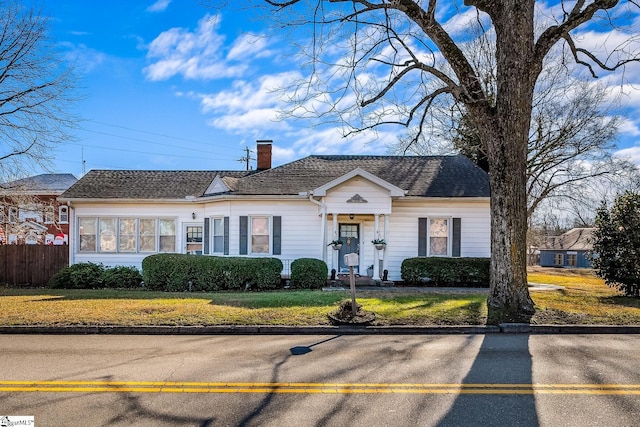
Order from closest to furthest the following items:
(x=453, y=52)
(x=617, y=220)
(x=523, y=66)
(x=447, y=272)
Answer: (x=523, y=66) < (x=453, y=52) < (x=617, y=220) < (x=447, y=272)

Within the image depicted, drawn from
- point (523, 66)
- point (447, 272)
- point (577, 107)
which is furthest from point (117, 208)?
point (577, 107)

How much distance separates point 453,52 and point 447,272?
29.1 ft

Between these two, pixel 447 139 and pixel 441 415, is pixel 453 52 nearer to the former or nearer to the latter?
pixel 441 415

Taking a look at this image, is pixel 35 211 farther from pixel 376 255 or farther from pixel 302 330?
pixel 302 330

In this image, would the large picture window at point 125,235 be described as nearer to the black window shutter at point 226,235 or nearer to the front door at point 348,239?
the black window shutter at point 226,235

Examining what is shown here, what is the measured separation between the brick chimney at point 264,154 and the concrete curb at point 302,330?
13.3m

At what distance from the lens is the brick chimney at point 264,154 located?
21078 millimetres

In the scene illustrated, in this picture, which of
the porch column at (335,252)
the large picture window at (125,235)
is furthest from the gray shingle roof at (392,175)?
the large picture window at (125,235)

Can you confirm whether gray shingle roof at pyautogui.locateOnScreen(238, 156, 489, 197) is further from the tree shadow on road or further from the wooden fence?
the tree shadow on road

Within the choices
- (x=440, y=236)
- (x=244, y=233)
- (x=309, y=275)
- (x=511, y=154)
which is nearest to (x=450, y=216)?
(x=440, y=236)

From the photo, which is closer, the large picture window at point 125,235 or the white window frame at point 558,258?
the large picture window at point 125,235

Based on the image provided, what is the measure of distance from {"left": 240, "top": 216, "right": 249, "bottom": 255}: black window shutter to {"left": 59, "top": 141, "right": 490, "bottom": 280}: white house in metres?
0.04

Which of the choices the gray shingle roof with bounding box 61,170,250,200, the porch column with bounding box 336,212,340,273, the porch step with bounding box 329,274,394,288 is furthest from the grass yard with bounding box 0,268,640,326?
the gray shingle roof with bounding box 61,170,250,200

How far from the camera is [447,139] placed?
2734 cm
